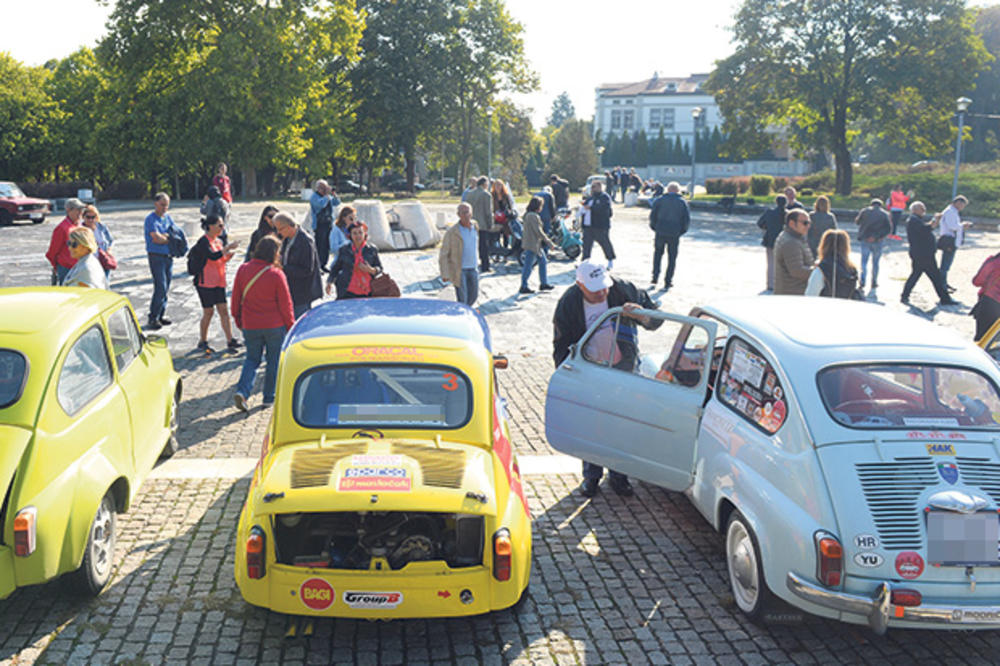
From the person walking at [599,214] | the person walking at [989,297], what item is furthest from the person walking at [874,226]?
the person walking at [989,297]

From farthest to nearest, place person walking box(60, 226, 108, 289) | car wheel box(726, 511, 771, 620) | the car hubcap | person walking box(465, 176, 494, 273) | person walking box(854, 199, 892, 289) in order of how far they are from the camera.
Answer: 1. person walking box(465, 176, 494, 273)
2. person walking box(854, 199, 892, 289)
3. person walking box(60, 226, 108, 289)
4. the car hubcap
5. car wheel box(726, 511, 771, 620)

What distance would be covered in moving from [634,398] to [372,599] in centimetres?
260

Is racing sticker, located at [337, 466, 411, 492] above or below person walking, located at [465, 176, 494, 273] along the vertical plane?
below

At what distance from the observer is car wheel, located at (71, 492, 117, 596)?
5148mm

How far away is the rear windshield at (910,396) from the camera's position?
195 inches

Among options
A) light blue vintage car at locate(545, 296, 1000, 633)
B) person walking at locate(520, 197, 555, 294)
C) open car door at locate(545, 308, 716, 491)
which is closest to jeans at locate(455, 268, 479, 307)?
person walking at locate(520, 197, 555, 294)

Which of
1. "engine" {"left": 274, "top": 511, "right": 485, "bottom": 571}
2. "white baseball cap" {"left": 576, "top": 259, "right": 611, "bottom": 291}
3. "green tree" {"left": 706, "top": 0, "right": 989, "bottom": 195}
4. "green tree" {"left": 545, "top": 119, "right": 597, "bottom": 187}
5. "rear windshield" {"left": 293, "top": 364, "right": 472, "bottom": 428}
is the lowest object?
"engine" {"left": 274, "top": 511, "right": 485, "bottom": 571}

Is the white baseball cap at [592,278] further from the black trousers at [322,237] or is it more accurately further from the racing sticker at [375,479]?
the black trousers at [322,237]

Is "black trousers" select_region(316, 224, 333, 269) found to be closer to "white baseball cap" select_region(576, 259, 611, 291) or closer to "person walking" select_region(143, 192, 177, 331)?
"person walking" select_region(143, 192, 177, 331)

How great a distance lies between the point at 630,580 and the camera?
571 cm

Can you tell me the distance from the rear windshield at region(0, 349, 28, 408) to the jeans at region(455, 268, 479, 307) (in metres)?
8.26

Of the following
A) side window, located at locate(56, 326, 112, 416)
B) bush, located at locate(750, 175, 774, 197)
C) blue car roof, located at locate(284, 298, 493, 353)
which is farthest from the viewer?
bush, located at locate(750, 175, 774, 197)

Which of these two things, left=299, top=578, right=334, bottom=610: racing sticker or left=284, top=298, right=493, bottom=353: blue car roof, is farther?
left=284, top=298, right=493, bottom=353: blue car roof

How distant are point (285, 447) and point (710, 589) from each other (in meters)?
2.79
